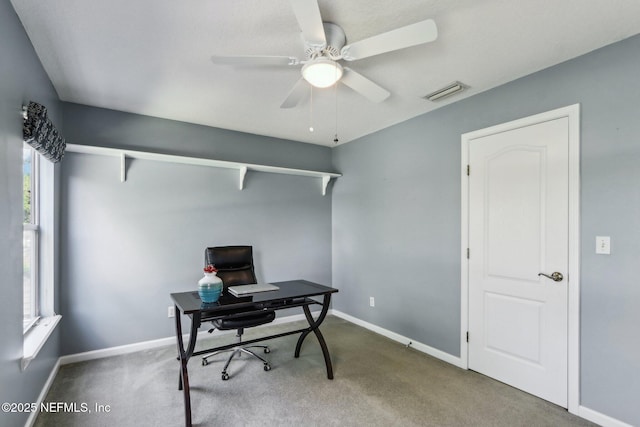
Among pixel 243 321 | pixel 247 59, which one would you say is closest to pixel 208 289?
pixel 243 321

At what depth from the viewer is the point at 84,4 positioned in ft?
5.25

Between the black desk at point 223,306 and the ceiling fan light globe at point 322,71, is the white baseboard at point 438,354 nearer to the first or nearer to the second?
the black desk at point 223,306

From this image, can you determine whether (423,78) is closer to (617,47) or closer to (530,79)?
(530,79)

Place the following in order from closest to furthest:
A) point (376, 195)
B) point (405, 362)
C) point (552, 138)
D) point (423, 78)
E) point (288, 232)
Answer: point (552, 138) → point (423, 78) → point (405, 362) → point (376, 195) → point (288, 232)

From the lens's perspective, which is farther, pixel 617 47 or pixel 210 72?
pixel 210 72

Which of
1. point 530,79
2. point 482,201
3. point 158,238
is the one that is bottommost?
point 158,238

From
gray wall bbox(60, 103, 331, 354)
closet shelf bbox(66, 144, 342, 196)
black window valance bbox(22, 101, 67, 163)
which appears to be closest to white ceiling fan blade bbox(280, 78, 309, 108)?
closet shelf bbox(66, 144, 342, 196)

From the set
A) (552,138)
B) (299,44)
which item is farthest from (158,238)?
(552,138)

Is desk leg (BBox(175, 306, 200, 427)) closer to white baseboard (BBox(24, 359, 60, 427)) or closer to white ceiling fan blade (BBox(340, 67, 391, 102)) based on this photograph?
white baseboard (BBox(24, 359, 60, 427))

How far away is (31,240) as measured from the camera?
7.63 ft

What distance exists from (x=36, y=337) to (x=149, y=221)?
51.6 inches

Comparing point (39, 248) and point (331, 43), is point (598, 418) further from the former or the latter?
point (39, 248)

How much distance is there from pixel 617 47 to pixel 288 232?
11.0ft

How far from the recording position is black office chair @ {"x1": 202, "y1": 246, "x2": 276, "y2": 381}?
2598mm
